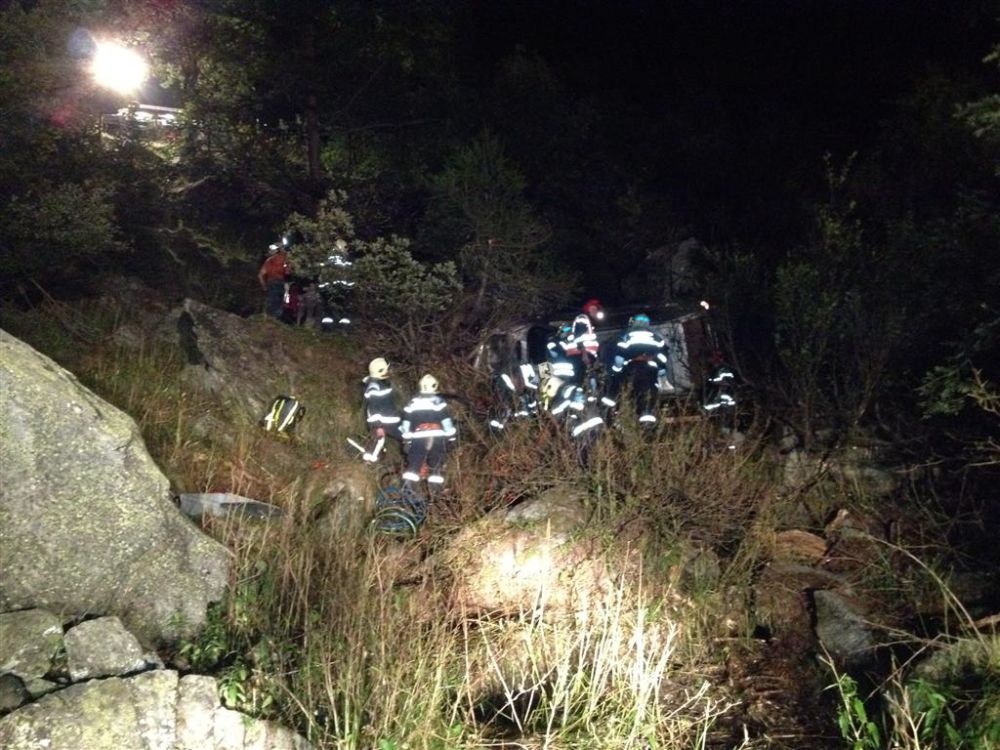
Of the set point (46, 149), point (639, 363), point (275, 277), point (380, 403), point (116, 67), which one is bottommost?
point (380, 403)

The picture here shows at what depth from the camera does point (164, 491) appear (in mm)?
5672

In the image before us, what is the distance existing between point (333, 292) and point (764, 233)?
10182mm

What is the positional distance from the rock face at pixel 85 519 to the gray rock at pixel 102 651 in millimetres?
389

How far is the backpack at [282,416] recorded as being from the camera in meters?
9.34

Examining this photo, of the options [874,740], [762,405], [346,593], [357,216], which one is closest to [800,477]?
[762,405]

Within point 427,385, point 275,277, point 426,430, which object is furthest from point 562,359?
point 275,277

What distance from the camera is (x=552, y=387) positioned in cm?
949

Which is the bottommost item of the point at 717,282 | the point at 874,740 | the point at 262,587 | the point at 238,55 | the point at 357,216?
the point at 874,740

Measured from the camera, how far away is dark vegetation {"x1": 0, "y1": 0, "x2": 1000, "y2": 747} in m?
8.20

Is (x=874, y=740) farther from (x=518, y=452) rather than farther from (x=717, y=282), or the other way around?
(x=717, y=282)

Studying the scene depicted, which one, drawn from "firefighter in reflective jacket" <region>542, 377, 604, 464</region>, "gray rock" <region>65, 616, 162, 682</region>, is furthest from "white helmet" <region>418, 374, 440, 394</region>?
"gray rock" <region>65, 616, 162, 682</region>

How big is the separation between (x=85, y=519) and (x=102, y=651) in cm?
89

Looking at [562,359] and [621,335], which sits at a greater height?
[621,335]

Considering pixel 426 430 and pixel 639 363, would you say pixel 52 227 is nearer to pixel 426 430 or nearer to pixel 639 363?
pixel 426 430
